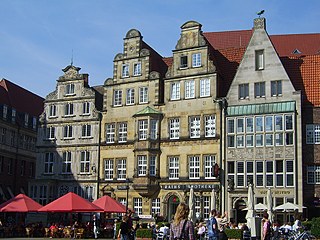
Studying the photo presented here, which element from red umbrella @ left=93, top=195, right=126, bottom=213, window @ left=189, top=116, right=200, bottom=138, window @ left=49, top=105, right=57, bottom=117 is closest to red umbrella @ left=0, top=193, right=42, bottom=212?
red umbrella @ left=93, top=195, right=126, bottom=213

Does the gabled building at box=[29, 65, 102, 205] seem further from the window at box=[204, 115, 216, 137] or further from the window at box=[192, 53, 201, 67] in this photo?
the window at box=[204, 115, 216, 137]

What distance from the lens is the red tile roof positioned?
59500 mm

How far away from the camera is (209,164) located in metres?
42.0

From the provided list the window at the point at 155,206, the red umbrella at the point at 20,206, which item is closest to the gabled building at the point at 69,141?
the window at the point at 155,206

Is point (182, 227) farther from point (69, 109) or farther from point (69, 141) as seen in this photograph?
point (69, 109)

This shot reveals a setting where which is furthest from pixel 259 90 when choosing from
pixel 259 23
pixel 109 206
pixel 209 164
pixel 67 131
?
pixel 67 131

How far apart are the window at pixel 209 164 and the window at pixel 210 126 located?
5.62 feet

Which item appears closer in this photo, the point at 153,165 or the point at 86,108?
the point at 153,165

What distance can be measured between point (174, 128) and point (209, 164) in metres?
4.42

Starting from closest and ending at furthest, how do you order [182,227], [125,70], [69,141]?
[182,227]
[125,70]
[69,141]

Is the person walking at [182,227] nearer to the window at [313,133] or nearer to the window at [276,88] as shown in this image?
the window at [313,133]

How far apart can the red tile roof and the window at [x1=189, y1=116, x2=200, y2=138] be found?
23.9 metres

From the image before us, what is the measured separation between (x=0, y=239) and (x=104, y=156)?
49.1ft

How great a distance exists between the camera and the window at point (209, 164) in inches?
1645
